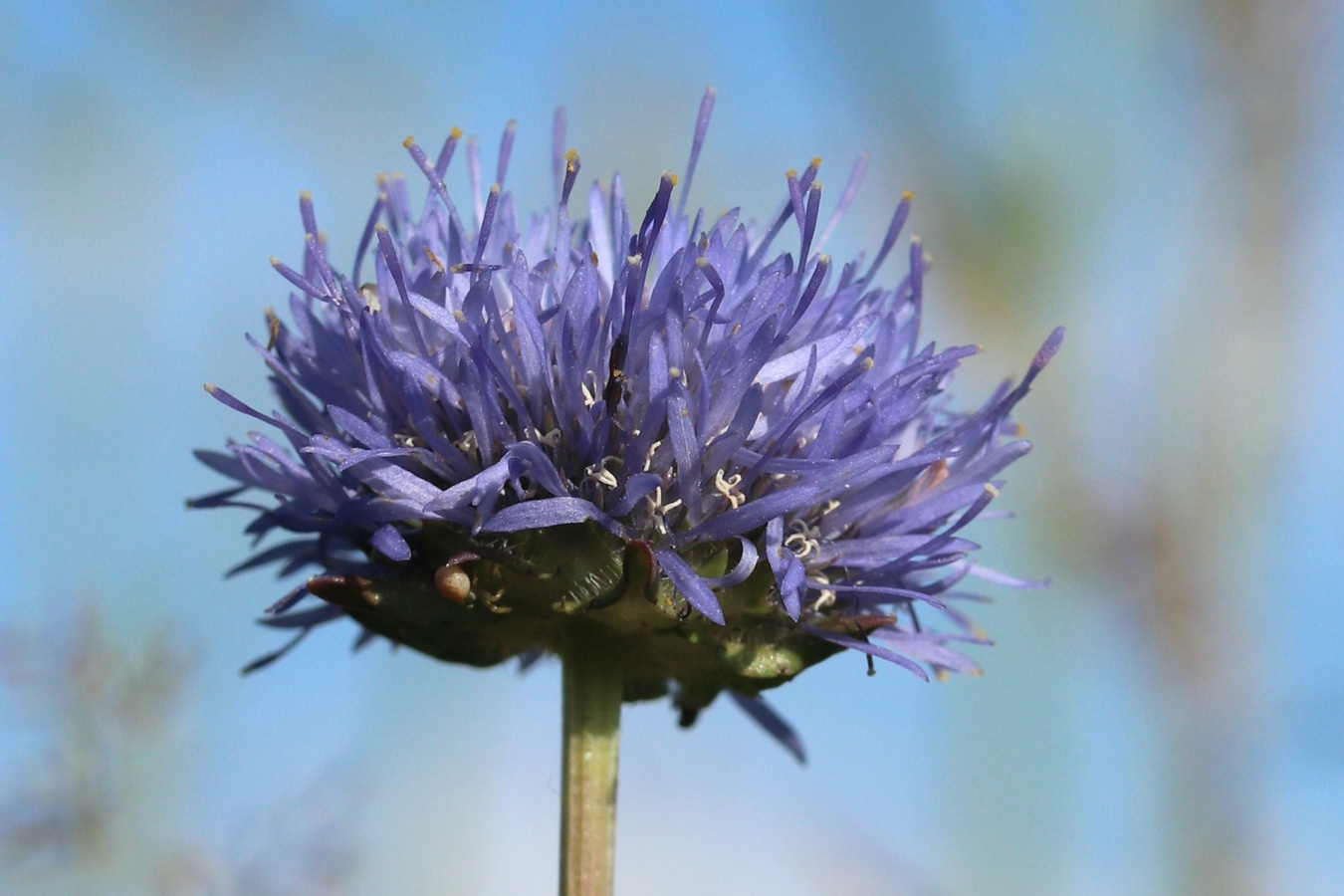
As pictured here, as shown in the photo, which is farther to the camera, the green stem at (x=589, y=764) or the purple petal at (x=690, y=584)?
the green stem at (x=589, y=764)

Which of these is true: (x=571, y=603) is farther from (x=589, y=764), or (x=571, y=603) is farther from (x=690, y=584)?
(x=589, y=764)

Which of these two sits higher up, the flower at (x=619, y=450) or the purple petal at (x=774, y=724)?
the flower at (x=619, y=450)

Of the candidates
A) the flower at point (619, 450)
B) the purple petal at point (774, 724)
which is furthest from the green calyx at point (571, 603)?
the purple petal at point (774, 724)

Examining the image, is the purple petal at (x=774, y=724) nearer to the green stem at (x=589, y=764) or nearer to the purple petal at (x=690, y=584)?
the green stem at (x=589, y=764)

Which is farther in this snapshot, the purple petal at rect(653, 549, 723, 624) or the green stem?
the green stem

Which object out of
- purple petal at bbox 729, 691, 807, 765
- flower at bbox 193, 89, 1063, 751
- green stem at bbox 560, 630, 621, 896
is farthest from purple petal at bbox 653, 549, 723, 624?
purple petal at bbox 729, 691, 807, 765

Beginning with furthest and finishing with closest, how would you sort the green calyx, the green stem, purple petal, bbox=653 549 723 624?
1. the green stem
2. the green calyx
3. purple petal, bbox=653 549 723 624

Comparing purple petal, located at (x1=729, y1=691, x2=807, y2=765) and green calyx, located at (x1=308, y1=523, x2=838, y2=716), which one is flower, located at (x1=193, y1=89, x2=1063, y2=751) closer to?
green calyx, located at (x1=308, y1=523, x2=838, y2=716)

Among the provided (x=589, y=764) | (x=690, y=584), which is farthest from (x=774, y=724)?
(x=690, y=584)
